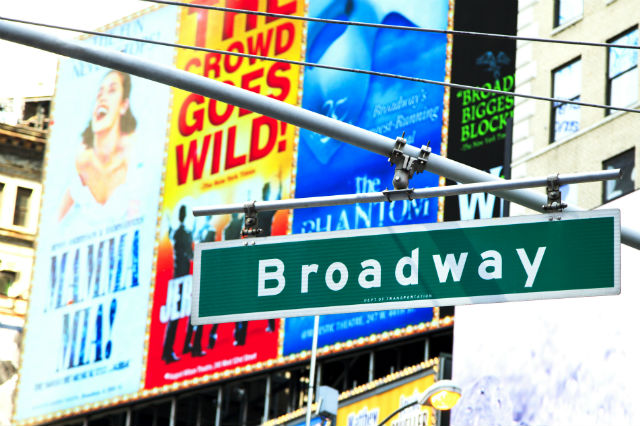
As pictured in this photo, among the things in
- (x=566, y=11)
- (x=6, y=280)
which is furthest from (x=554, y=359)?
(x=6, y=280)

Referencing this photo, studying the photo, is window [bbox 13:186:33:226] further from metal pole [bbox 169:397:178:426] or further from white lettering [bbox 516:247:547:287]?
white lettering [bbox 516:247:547:287]

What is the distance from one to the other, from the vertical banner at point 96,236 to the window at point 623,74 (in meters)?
18.7

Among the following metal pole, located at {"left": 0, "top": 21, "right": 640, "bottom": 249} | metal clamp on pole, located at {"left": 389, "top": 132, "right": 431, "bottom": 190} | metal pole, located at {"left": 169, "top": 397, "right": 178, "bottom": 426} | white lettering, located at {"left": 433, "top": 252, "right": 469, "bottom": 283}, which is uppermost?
metal pole, located at {"left": 0, "top": 21, "right": 640, "bottom": 249}

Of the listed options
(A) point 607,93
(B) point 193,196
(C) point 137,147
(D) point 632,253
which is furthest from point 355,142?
(C) point 137,147

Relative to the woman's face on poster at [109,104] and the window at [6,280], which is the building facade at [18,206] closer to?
the window at [6,280]

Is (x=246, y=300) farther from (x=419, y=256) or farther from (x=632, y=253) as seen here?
(x=632, y=253)

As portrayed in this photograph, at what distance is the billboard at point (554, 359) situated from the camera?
25.5 meters

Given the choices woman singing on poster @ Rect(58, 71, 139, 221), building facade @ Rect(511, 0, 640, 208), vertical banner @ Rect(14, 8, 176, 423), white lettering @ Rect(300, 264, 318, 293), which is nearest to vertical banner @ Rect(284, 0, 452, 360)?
building facade @ Rect(511, 0, 640, 208)

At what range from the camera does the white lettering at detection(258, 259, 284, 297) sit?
344 inches

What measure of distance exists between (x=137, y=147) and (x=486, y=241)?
128ft

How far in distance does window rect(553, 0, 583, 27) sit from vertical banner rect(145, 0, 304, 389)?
1021 cm

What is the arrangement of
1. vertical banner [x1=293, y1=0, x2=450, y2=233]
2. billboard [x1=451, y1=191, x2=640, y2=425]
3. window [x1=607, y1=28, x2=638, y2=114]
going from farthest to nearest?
vertical banner [x1=293, y1=0, x2=450, y2=233] < window [x1=607, y1=28, x2=638, y2=114] < billboard [x1=451, y1=191, x2=640, y2=425]

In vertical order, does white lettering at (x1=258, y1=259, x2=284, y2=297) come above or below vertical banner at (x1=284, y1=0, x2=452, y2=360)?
below

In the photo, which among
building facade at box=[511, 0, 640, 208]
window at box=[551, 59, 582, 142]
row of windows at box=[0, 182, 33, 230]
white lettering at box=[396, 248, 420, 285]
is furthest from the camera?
row of windows at box=[0, 182, 33, 230]
